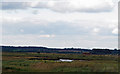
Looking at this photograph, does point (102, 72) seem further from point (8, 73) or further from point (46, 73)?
point (8, 73)

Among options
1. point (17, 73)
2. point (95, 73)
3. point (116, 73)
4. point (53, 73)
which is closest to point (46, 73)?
point (53, 73)

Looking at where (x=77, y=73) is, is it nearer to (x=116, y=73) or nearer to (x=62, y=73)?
(x=62, y=73)

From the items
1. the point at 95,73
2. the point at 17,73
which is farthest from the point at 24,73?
the point at 95,73

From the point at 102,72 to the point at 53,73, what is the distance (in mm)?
8288

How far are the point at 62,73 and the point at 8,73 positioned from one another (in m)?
8.93

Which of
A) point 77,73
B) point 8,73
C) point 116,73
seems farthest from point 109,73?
point 8,73

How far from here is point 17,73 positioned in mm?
46688

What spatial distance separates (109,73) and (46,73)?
10318 millimetres

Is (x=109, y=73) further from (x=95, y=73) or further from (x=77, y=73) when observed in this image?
(x=77, y=73)

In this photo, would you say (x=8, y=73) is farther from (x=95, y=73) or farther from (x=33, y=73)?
(x=95, y=73)

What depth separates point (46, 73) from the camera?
46062 millimetres

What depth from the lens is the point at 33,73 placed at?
46.1 metres

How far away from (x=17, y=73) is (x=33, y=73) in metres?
2.78

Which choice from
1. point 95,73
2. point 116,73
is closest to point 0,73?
point 95,73
